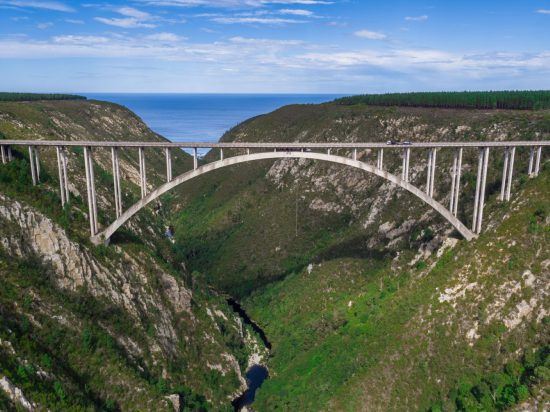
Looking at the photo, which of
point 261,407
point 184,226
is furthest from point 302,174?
point 261,407

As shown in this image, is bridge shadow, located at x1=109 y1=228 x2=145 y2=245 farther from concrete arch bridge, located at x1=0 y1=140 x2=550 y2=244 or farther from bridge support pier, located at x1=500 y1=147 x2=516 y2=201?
bridge support pier, located at x1=500 y1=147 x2=516 y2=201

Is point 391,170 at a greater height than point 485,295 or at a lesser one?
greater

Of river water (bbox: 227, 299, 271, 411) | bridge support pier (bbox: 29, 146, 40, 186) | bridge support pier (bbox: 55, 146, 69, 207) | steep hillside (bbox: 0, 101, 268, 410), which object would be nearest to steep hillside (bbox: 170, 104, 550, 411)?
river water (bbox: 227, 299, 271, 411)

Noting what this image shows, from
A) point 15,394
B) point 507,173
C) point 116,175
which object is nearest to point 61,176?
point 116,175

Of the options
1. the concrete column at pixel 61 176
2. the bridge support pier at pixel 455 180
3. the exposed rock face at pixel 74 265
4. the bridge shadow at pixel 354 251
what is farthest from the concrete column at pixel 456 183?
the concrete column at pixel 61 176

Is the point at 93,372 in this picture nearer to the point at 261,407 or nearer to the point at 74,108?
the point at 261,407

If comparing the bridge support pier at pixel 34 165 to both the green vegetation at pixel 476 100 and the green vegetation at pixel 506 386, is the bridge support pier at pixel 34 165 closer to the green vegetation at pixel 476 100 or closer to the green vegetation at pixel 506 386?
the green vegetation at pixel 506 386

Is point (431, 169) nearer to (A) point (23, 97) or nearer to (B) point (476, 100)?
(B) point (476, 100)
